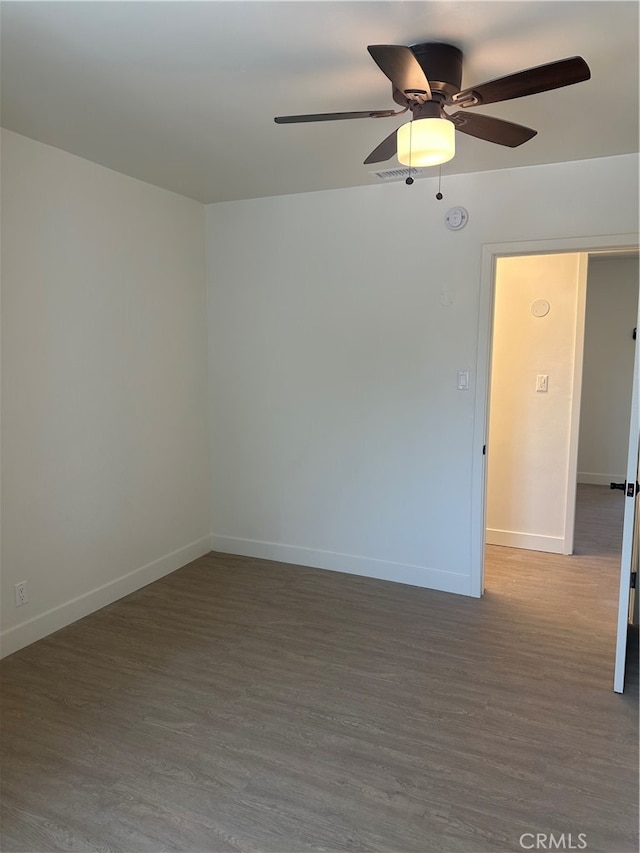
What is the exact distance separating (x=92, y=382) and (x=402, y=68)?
2358 millimetres

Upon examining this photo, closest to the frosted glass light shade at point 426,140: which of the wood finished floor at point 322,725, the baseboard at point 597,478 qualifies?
the wood finished floor at point 322,725

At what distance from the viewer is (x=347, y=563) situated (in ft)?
12.8

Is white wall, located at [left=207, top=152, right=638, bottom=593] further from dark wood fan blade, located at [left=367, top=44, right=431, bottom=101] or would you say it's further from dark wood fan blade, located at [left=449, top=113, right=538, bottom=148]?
dark wood fan blade, located at [left=367, top=44, right=431, bottom=101]

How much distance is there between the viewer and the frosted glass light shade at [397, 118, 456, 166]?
1.94m

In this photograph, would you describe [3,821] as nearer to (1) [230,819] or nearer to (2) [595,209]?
(1) [230,819]

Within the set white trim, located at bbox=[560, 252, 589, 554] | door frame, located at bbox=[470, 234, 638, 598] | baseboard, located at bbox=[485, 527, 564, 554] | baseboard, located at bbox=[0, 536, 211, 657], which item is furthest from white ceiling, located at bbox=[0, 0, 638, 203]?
baseboard, located at bbox=[485, 527, 564, 554]

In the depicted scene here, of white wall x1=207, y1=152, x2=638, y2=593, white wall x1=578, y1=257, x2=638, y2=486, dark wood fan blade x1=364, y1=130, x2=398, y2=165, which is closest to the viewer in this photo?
dark wood fan blade x1=364, y1=130, x2=398, y2=165

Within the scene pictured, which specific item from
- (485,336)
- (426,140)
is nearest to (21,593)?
(426,140)

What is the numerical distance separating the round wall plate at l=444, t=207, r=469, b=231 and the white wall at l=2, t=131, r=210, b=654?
1796 millimetres

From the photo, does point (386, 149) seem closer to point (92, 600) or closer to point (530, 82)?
point (530, 82)

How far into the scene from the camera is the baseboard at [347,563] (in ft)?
11.8

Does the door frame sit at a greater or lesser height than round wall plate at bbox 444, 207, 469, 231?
lesser

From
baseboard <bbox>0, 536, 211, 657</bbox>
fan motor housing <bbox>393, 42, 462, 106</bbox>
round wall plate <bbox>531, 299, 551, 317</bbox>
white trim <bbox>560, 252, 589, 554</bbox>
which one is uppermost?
fan motor housing <bbox>393, 42, 462, 106</bbox>

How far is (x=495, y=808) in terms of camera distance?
187cm
